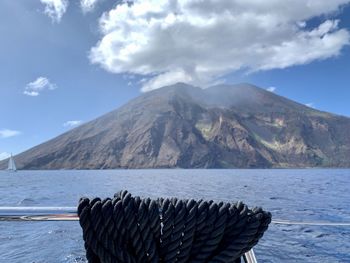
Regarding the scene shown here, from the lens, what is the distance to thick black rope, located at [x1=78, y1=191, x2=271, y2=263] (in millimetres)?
1723

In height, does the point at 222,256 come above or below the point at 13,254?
above

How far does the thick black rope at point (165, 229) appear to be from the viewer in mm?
1723

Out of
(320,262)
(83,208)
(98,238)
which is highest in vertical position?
(83,208)

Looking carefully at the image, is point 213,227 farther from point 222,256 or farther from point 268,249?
point 268,249

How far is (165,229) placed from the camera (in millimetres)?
1781

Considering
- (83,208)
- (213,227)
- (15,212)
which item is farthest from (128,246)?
(15,212)

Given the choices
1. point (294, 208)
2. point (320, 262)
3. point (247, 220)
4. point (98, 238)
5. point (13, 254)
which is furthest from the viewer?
point (294, 208)

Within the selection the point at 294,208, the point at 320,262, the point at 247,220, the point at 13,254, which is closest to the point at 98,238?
the point at 247,220

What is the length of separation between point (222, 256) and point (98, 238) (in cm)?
60

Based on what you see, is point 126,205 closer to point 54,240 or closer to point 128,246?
point 128,246

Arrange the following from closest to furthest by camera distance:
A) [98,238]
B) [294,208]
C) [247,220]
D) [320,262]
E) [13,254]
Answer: [98,238]
[247,220]
[13,254]
[320,262]
[294,208]

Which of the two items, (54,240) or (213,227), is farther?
(54,240)

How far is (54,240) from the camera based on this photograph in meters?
11.2

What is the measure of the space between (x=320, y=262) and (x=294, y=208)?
600 inches
